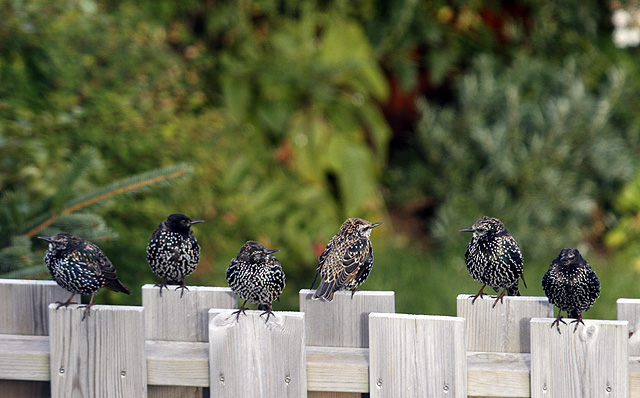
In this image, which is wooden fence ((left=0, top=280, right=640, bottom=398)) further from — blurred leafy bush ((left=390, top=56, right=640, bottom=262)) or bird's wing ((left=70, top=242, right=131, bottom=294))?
blurred leafy bush ((left=390, top=56, right=640, bottom=262))

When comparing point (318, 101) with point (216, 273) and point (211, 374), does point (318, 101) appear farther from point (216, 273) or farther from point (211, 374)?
point (211, 374)

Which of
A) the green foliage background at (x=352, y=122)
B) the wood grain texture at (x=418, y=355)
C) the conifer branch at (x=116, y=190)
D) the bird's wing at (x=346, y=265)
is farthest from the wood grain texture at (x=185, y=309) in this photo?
the green foliage background at (x=352, y=122)

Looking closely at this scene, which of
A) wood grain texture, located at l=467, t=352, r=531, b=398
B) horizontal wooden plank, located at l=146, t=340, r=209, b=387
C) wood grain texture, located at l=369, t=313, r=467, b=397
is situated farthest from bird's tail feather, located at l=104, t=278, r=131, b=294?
wood grain texture, located at l=467, t=352, r=531, b=398

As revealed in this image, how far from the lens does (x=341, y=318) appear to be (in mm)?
2480

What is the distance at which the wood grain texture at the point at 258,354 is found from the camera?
7.70 ft

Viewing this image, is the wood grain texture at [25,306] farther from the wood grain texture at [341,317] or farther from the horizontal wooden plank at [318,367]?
the wood grain texture at [341,317]

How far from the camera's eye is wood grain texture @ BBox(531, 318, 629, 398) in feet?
7.23

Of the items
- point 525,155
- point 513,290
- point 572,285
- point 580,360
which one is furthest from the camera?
point 525,155

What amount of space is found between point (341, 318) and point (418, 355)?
0.30 m

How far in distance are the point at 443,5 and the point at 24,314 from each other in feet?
20.1

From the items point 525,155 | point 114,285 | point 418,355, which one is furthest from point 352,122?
point 418,355

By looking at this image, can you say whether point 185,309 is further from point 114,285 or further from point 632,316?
point 632,316

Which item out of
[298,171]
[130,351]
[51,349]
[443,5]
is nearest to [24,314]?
[51,349]

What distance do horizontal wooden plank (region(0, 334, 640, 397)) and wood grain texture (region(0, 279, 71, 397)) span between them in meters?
0.04
